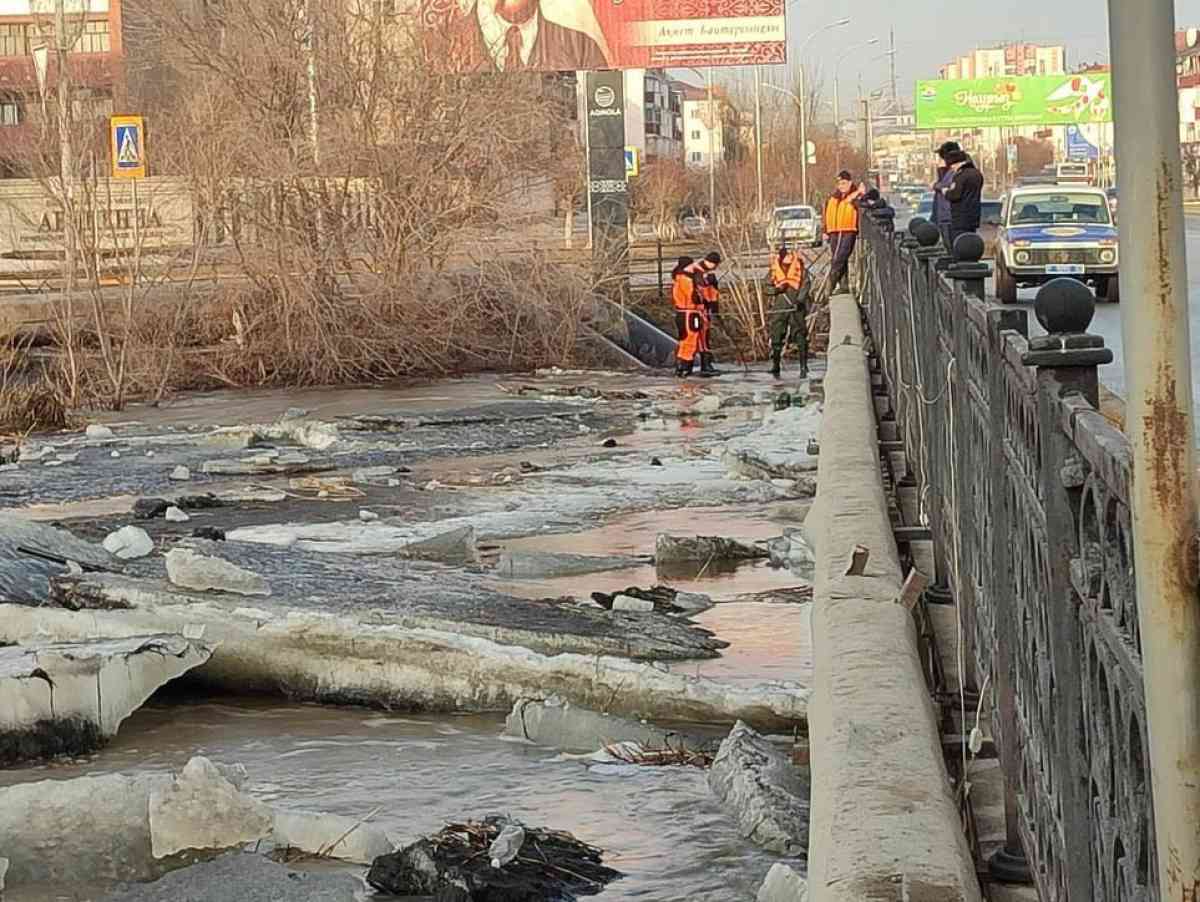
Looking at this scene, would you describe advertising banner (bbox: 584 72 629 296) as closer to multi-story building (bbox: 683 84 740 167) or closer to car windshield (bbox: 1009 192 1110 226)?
car windshield (bbox: 1009 192 1110 226)

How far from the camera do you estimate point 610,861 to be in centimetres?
708

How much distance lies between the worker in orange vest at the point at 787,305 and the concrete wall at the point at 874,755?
22.6 m

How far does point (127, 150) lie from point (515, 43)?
927cm

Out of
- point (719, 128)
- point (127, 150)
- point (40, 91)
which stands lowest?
point (127, 150)

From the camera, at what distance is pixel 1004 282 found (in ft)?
105

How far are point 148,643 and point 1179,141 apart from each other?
780 centimetres

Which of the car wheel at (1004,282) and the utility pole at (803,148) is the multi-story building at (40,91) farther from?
the utility pole at (803,148)

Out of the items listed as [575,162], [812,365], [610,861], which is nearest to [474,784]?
[610,861]

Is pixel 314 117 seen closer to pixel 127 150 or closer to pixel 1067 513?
pixel 127 150

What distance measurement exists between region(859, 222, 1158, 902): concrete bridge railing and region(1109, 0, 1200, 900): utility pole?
139 mm

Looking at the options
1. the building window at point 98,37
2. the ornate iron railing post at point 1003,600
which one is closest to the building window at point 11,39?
the building window at point 98,37

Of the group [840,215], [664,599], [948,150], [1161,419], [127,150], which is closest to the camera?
[1161,419]

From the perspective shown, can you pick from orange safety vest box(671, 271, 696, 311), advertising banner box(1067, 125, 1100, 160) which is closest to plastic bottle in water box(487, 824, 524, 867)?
orange safety vest box(671, 271, 696, 311)

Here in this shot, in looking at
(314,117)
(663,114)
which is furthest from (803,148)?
(663,114)
